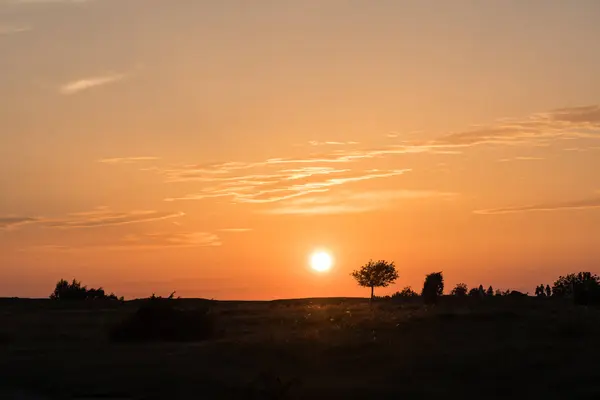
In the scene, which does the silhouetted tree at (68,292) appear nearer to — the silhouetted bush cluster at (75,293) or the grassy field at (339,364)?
the silhouetted bush cluster at (75,293)

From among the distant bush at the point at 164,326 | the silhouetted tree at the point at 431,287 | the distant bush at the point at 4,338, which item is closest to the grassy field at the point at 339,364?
the distant bush at the point at 4,338

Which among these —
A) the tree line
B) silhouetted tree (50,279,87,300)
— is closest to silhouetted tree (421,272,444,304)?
the tree line

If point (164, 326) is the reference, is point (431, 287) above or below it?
above

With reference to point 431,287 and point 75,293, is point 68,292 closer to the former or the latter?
point 75,293

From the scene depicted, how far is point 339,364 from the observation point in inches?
1284

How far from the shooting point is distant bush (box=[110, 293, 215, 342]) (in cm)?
4528

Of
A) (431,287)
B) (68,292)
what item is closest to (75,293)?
(68,292)

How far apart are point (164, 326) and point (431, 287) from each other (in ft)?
141

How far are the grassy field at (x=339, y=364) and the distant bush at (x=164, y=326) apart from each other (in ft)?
8.07

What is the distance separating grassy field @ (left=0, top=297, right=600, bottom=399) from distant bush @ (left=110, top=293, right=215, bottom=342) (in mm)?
2459

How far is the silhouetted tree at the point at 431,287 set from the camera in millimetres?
83000

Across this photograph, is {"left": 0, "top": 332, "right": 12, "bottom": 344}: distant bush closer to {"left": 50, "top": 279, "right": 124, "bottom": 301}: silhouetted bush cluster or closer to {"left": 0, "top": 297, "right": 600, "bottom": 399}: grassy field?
{"left": 0, "top": 297, "right": 600, "bottom": 399}: grassy field

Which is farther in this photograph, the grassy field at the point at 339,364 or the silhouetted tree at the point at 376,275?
the silhouetted tree at the point at 376,275

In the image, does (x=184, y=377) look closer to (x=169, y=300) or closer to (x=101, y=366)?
(x=101, y=366)
